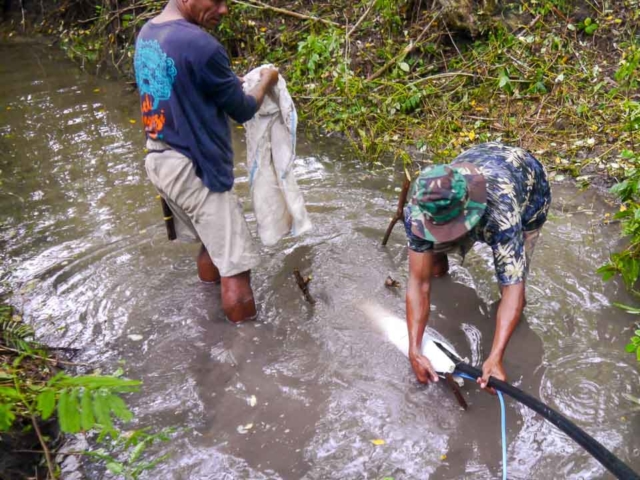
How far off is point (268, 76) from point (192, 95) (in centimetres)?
57

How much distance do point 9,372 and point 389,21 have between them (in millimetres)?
5251

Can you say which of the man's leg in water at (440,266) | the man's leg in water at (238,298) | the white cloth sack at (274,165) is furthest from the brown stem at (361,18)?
the man's leg in water at (238,298)

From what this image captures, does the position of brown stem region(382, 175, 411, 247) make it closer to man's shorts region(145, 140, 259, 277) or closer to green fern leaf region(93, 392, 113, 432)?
man's shorts region(145, 140, 259, 277)

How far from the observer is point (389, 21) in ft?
21.4

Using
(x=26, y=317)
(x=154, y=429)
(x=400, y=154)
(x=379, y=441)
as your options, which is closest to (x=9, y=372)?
(x=154, y=429)

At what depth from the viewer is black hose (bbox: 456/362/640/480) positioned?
6.57 ft

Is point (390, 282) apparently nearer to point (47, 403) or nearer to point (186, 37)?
point (186, 37)

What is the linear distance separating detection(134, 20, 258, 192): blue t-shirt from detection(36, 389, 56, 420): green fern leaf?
1.45 metres

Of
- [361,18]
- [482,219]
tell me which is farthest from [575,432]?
[361,18]

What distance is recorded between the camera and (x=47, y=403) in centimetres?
199

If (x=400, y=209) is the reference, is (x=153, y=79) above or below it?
above

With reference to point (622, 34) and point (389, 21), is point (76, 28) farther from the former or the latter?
point (622, 34)

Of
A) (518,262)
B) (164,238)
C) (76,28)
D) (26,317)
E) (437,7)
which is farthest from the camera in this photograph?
(76,28)

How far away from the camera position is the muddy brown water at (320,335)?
2773mm
